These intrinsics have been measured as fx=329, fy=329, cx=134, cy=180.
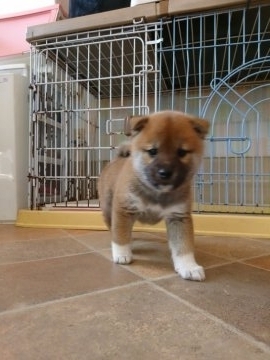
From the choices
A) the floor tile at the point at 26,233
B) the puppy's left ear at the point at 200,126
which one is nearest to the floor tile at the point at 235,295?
the puppy's left ear at the point at 200,126

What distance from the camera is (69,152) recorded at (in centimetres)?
A: 198

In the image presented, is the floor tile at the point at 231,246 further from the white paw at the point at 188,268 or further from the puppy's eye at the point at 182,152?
the puppy's eye at the point at 182,152

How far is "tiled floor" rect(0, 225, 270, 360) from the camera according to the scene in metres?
0.47

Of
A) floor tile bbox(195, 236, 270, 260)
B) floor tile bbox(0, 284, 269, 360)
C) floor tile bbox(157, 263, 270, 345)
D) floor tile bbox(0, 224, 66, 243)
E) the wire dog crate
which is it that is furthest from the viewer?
the wire dog crate

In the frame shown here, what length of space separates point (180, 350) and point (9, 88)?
5.09 ft

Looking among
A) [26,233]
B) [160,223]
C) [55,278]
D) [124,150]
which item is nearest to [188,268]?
[55,278]

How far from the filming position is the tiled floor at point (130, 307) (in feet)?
1.56

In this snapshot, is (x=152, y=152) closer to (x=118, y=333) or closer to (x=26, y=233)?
(x=118, y=333)

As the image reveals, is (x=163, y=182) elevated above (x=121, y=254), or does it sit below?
above

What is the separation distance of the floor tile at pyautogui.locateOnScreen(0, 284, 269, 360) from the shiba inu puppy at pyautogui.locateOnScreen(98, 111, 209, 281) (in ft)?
0.78

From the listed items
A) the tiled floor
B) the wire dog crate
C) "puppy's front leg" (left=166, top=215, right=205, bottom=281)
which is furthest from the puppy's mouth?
the wire dog crate

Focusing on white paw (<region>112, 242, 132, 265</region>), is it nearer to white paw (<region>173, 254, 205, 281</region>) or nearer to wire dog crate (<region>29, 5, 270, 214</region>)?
white paw (<region>173, 254, 205, 281</region>)

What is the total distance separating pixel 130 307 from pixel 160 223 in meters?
0.87

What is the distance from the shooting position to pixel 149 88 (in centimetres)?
193
